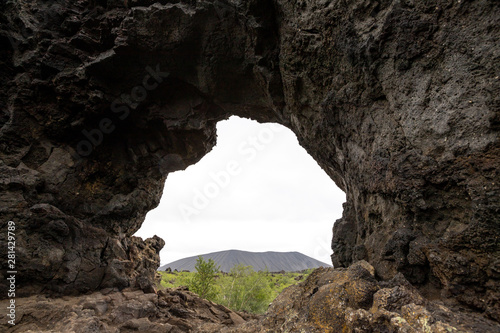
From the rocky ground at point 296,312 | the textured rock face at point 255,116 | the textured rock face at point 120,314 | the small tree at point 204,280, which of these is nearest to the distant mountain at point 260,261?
the small tree at point 204,280

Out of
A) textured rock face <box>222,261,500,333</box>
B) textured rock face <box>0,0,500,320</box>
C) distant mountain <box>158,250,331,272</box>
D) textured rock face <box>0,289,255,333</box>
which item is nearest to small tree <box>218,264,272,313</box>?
textured rock face <box>0,0,500,320</box>

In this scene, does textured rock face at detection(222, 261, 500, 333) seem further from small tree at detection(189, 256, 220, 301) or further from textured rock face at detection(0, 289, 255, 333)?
small tree at detection(189, 256, 220, 301)

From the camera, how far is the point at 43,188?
1095 cm

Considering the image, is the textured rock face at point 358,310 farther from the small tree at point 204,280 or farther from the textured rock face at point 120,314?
the small tree at point 204,280

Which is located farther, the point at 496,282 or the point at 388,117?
the point at 388,117

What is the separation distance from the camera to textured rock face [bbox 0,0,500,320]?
470 cm

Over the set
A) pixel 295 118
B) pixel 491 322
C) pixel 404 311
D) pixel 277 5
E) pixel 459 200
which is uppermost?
pixel 277 5

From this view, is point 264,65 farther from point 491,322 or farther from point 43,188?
point 43,188

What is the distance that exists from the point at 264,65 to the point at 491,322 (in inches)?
427

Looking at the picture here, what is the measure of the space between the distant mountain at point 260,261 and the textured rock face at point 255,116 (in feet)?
414

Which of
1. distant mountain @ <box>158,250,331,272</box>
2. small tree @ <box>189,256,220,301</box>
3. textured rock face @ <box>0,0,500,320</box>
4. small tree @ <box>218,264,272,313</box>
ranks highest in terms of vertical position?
textured rock face @ <box>0,0,500,320</box>

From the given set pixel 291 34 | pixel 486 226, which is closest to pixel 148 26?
pixel 291 34

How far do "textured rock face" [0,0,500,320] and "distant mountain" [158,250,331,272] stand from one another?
414 ft

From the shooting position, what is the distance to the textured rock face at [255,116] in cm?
470
